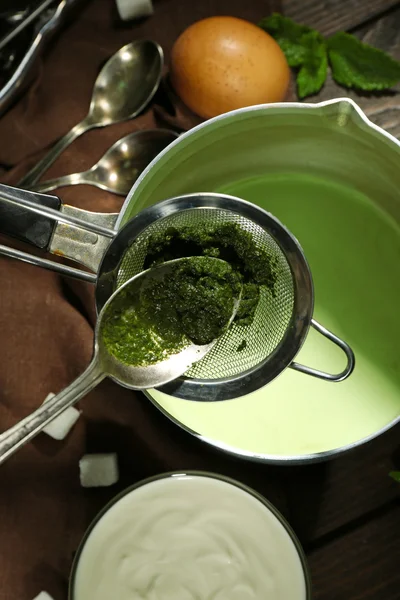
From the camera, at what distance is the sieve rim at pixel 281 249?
0.67 meters

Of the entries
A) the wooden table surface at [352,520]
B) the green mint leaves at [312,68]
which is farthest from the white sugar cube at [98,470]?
the green mint leaves at [312,68]

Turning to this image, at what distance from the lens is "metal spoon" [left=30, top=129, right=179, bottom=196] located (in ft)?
2.93

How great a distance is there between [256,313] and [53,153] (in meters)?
0.39

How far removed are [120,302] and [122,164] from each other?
1.00ft

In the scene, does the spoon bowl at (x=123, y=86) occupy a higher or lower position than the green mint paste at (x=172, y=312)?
higher

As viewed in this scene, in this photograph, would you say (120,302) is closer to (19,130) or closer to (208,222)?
(208,222)

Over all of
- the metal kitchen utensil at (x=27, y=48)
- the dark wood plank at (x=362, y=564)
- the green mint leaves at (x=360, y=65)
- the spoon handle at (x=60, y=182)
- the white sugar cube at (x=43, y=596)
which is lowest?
the dark wood plank at (x=362, y=564)

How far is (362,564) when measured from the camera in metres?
0.85

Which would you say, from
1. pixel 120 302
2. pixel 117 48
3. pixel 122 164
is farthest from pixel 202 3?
pixel 120 302

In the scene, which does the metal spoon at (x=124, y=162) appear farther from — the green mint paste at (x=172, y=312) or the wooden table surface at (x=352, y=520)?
the wooden table surface at (x=352, y=520)

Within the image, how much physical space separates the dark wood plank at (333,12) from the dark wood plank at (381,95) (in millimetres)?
15

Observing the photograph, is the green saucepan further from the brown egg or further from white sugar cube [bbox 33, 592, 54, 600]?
white sugar cube [bbox 33, 592, 54, 600]

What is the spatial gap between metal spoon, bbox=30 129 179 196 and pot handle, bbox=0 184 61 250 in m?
0.20

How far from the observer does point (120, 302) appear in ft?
2.20
